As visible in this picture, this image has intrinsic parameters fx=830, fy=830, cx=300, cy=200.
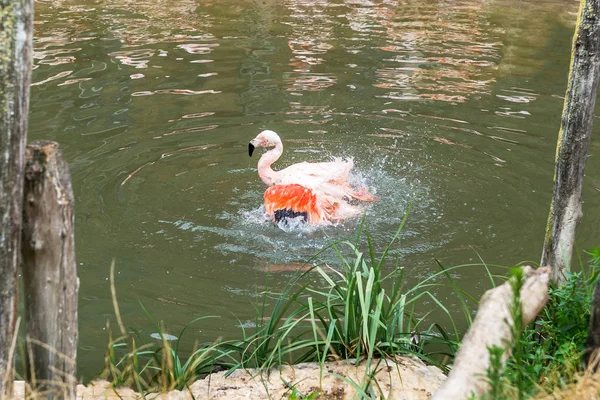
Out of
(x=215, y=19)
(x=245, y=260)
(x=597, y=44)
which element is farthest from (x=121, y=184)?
(x=215, y=19)

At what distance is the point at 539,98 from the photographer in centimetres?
1022

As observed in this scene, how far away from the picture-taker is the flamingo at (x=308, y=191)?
6812 millimetres

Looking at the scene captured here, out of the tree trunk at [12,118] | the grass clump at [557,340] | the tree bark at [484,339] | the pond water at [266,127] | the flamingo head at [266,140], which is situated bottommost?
the pond water at [266,127]

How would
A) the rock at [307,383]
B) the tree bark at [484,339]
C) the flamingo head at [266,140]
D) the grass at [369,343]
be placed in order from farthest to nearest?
1. the flamingo head at [266,140]
2. the rock at [307,383]
3. the grass at [369,343]
4. the tree bark at [484,339]

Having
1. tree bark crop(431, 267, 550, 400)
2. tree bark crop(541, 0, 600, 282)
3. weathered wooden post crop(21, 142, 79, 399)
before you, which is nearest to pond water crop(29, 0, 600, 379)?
tree bark crop(541, 0, 600, 282)

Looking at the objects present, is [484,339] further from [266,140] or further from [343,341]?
[266,140]

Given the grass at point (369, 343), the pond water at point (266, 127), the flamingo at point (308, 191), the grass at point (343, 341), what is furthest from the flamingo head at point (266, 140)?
the grass at point (343, 341)

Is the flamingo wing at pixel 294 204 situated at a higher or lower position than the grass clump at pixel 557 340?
lower

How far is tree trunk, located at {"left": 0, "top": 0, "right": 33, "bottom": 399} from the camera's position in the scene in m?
2.97

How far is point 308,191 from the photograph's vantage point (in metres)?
6.89

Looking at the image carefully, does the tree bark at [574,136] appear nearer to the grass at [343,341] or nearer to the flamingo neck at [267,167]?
the grass at [343,341]

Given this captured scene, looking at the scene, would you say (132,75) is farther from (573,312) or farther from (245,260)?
(573,312)

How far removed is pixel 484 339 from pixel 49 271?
5.68 feet

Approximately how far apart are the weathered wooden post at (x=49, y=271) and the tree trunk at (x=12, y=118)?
0.34 ft
